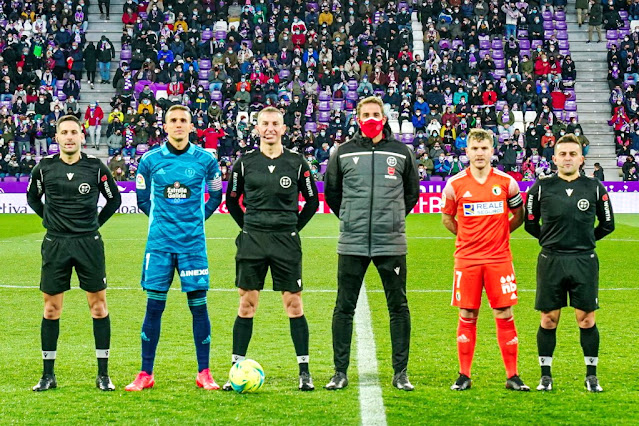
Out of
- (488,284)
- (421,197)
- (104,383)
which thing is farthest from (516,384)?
(421,197)

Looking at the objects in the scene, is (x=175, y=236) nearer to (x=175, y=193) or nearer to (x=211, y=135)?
(x=175, y=193)

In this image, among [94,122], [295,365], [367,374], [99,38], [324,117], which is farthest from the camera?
[99,38]

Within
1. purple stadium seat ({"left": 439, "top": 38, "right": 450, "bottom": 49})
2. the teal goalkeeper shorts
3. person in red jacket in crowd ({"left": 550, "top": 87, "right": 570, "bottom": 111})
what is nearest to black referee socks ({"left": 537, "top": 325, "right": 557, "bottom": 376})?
the teal goalkeeper shorts

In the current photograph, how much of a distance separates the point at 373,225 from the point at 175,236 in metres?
1.51

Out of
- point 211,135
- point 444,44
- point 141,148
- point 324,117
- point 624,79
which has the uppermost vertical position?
point 444,44

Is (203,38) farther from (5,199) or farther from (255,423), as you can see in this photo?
(255,423)

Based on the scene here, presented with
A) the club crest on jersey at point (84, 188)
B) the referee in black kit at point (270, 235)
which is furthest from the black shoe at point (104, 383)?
the club crest on jersey at point (84, 188)

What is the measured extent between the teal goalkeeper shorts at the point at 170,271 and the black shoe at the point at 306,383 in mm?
1010

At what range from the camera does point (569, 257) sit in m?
7.47

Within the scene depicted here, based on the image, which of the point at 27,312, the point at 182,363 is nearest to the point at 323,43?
the point at 27,312

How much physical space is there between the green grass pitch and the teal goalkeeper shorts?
0.78 metres

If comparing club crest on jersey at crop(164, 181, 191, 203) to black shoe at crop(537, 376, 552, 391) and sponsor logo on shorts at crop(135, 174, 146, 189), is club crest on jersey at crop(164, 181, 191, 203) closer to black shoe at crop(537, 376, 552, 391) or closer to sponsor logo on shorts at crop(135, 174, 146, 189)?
sponsor logo on shorts at crop(135, 174, 146, 189)

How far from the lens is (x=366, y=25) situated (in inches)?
1503

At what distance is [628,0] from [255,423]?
37.9m
